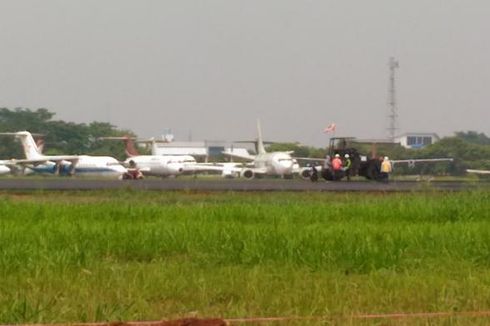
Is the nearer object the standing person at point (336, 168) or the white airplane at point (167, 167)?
the standing person at point (336, 168)

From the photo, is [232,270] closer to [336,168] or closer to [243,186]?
[243,186]

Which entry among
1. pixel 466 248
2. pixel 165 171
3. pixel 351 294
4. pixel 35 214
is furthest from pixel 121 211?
pixel 165 171

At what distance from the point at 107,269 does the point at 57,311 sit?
2138 mm

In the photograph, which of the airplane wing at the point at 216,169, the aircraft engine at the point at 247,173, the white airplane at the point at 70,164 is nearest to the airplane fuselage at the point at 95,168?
the white airplane at the point at 70,164

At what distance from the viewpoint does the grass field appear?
7.32 metres

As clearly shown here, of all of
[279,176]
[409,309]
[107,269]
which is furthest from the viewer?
[279,176]

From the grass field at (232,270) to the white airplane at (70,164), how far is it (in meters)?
47.4

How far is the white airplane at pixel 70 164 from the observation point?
61.8 m

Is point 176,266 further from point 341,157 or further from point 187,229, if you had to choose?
point 341,157

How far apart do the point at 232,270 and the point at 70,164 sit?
189 ft

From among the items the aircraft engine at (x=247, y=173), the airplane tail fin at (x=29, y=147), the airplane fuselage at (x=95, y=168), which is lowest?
the aircraft engine at (x=247, y=173)

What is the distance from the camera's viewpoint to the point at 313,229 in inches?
496

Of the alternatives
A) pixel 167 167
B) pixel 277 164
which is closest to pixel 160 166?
pixel 167 167

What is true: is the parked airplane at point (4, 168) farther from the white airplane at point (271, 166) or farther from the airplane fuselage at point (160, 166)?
the white airplane at point (271, 166)
